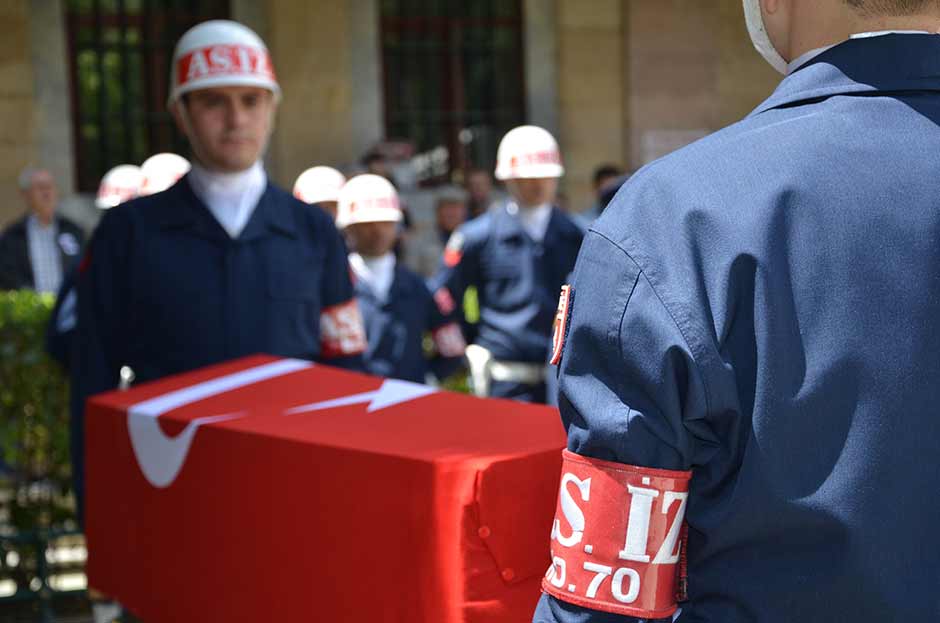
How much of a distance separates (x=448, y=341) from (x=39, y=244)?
3.63m

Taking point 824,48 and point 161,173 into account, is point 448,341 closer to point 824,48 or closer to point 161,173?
point 161,173

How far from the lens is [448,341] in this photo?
289 inches

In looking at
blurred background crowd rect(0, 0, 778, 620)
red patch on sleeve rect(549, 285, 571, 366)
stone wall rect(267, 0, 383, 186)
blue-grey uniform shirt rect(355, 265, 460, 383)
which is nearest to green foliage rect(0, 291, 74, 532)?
blue-grey uniform shirt rect(355, 265, 460, 383)

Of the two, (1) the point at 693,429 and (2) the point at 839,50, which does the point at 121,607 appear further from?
(2) the point at 839,50

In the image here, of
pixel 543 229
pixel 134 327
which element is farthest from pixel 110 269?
pixel 543 229

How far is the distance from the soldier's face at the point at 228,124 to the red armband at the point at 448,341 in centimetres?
338

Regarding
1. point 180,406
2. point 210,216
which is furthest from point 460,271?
point 180,406

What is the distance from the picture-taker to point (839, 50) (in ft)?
5.57

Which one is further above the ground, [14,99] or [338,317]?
[14,99]

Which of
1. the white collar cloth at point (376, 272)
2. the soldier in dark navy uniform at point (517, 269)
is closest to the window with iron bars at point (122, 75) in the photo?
the soldier in dark navy uniform at point (517, 269)

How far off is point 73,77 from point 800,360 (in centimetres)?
1188

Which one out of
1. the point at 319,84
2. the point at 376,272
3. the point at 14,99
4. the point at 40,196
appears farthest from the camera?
the point at 319,84

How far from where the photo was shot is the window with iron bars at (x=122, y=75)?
495 inches

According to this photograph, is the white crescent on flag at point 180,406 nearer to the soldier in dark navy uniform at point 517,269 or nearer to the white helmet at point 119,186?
the soldier in dark navy uniform at point 517,269
